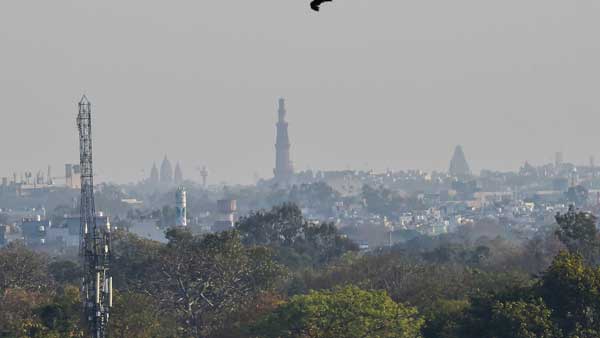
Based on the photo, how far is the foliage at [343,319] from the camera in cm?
6500

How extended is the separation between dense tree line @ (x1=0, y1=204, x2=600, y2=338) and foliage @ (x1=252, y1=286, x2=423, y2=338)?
0.04 meters

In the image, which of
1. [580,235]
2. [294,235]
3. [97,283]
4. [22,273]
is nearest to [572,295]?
[97,283]

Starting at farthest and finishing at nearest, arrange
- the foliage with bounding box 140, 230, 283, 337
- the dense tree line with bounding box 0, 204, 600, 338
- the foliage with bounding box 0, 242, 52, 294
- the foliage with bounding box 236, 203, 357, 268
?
1. the foliage with bounding box 236, 203, 357, 268
2. the foliage with bounding box 0, 242, 52, 294
3. the foliage with bounding box 140, 230, 283, 337
4. the dense tree line with bounding box 0, 204, 600, 338

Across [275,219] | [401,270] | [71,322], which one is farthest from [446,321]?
[275,219]

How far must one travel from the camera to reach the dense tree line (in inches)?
2415

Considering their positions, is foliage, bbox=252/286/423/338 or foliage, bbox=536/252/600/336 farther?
foliage, bbox=252/286/423/338

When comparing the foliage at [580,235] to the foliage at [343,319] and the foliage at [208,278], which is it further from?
the foliage at [343,319]

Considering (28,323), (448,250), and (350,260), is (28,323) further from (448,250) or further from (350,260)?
(448,250)

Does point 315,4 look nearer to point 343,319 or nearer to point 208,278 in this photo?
point 343,319

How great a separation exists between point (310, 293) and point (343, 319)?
26.4 ft

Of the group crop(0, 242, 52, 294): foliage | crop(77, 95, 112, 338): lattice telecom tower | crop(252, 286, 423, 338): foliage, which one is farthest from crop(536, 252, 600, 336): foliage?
crop(0, 242, 52, 294): foliage

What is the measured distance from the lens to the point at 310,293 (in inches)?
2899

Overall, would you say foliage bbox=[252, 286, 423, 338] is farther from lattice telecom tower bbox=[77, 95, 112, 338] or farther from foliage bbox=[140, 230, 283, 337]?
foliage bbox=[140, 230, 283, 337]

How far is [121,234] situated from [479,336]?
5790 cm
